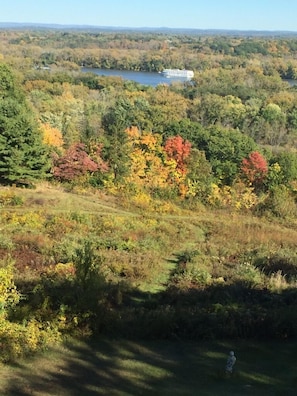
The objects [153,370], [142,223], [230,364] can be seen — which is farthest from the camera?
[142,223]

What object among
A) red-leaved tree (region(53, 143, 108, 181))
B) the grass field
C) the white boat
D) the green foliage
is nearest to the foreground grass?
the grass field

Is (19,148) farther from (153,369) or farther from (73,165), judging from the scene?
(153,369)

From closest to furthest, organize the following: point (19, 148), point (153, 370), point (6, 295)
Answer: point (153, 370) < point (6, 295) < point (19, 148)

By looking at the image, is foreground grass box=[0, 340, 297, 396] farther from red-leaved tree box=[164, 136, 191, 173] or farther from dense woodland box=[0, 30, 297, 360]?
red-leaved tree box=[164, 136, 191, 173]

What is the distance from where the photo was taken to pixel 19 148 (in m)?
34.1

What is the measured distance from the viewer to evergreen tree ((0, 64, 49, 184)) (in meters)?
33.6

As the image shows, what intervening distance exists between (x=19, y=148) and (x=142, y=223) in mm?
10235

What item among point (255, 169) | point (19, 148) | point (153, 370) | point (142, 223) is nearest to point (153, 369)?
point (153, 370)

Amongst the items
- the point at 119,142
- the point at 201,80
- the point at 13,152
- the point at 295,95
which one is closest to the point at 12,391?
the point at 13,152

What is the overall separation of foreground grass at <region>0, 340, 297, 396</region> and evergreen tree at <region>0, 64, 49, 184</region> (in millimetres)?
22266

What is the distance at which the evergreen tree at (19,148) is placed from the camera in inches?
1321

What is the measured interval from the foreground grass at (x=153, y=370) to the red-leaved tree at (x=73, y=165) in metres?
24.5

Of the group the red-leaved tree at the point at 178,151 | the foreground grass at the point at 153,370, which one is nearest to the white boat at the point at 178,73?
the red-leaved tree at the point at 178,151

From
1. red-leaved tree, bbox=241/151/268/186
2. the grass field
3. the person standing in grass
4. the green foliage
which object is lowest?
red-leaved tree, bbox=241/151/268/186
